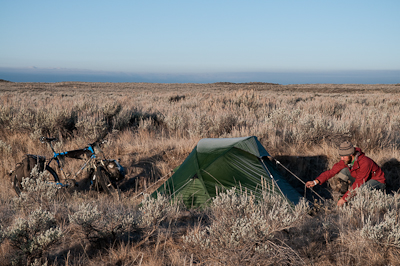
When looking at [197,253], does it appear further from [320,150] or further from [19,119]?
[19,119]

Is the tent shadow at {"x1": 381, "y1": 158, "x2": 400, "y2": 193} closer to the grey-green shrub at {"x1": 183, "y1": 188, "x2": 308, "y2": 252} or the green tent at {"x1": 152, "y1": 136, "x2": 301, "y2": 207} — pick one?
the green tent at {"x1": 152, "y1": 136, "x2": 301, "y2": 207}

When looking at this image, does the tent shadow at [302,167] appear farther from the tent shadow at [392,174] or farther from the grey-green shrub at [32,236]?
the grey-green shrub at [32,236]

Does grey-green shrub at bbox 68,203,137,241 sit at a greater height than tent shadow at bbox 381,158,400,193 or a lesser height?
greater

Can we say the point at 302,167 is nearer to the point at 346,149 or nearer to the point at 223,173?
the point at 346,149

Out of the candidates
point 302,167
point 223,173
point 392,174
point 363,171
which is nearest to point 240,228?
point 223,173

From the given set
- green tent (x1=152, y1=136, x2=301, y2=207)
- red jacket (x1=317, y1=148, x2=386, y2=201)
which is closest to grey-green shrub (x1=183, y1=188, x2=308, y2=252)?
green tent (x1=152, y1=136, x2=301, y2=207)

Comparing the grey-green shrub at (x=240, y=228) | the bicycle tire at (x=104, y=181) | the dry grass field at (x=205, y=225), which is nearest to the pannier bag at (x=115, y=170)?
the bicycle tire at (x=104, y=181)

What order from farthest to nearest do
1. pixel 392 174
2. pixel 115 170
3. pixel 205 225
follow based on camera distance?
pixel 392 174, pixel 115 170, pixel 205 225

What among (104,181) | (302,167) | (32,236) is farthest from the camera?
(302,167)

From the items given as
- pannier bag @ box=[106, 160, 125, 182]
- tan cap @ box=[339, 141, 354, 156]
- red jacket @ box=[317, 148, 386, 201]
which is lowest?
pannier bag @ box=[106, 160, 125, 182]

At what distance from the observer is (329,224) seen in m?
3.61

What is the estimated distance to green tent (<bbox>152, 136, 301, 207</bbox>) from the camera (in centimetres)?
480

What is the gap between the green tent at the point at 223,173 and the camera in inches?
189

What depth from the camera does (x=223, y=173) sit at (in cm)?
497
